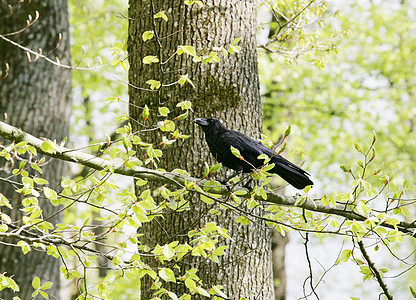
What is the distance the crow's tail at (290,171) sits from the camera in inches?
113

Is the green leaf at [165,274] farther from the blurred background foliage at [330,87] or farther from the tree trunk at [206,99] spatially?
the blurred background foliage at [330,87]

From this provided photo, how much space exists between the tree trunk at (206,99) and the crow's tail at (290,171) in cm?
55

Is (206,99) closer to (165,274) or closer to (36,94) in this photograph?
(165,274)

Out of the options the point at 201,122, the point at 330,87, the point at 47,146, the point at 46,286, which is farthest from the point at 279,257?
the point at 47,146

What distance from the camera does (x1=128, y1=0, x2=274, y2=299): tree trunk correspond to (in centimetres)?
323

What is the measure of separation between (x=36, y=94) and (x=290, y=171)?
3.44 metres

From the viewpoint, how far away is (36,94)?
203 inches

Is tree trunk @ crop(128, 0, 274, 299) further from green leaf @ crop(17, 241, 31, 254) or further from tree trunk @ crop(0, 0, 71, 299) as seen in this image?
tree trunk @ crop(0, 0, 71, 299)

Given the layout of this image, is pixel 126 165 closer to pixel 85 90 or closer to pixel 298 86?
pixel 298 86

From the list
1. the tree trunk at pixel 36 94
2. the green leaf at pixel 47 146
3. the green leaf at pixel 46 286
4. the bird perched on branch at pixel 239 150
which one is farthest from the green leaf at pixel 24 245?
the tree trunk at pixel 36 94

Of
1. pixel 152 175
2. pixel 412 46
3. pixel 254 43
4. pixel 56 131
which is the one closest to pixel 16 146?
pixel 152 175

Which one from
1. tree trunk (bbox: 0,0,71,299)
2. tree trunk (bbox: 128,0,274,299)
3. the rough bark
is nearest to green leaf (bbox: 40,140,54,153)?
tree trunk (bbox: 128,0,274,299)

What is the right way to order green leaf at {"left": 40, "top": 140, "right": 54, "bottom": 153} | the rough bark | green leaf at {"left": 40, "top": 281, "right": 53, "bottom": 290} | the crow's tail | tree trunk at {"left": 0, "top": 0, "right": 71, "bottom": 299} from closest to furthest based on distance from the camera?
1. green leaf at {"left": 40, "top": 140, "right": 54, "bottom": 153}
2. green leaf at {"left": 40, "top": 281, "right": 53, "bottom": 290}
3. the crow's tail
4. tree trunk at {"left": 0, "top": 0, "right": 71, "bottom": 299}
5. the rough bark

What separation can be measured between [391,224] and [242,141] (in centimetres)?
112
